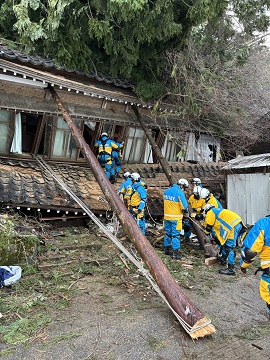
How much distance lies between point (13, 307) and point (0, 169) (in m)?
4.78

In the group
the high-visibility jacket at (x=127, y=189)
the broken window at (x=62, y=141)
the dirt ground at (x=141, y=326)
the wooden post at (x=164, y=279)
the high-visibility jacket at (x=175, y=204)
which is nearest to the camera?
the dirt ground at (x=141, y=326)

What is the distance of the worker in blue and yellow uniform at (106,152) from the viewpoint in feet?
34.4

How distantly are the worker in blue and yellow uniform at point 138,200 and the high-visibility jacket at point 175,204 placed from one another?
2.60ft

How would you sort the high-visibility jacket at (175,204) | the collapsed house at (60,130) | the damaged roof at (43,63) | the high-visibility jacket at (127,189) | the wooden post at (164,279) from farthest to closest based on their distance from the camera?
the high-visibility jacket at (127,189) → the high-visibility jacket at (175,204) → the collapsed house at (60,130) → the damaged roof at (43,63) → the wooden post at (164,279)

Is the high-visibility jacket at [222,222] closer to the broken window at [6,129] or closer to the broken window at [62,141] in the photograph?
the broken window at [62,141]

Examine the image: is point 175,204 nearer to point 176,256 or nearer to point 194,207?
point 176,256

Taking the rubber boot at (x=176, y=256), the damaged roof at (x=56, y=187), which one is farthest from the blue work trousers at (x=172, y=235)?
the damaged roof at (x=56, y=187)

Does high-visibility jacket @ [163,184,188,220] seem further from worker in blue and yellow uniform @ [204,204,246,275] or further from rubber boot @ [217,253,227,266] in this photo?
rubber boot @ [217,253,227,266]

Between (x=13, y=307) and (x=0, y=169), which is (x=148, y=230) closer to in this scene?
(x=0, y=169)

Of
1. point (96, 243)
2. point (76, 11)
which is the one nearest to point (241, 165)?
point (96, 243)

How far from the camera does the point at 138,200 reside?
9195mm

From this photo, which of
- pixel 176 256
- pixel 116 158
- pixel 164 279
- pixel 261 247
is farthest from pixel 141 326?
pixel 116 158

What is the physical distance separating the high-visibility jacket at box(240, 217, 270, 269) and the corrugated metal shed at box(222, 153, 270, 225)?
7.17 m

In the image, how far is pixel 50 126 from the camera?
9.84 meters
